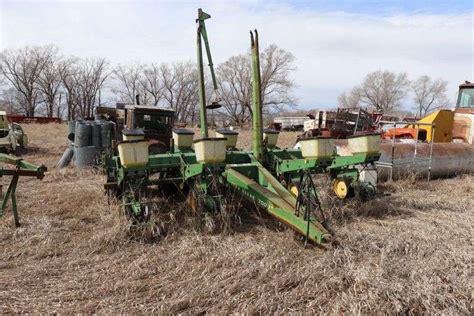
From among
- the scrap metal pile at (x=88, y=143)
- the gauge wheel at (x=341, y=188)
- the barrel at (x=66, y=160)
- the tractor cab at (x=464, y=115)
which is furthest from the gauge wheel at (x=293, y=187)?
the barrel at (x=66, y=160)

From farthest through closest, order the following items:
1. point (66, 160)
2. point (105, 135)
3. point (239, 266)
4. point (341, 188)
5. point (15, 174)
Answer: point (66, 160)
point (105, 135)
point (341, 188)
point (15, 174)
point (239, 266)

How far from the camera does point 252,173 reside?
5594 mm

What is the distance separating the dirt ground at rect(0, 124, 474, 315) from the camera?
319 cm

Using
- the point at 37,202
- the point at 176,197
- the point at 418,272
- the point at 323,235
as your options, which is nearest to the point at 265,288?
the point at 323,235

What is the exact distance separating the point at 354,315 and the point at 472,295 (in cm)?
103

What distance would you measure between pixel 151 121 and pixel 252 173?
614cm

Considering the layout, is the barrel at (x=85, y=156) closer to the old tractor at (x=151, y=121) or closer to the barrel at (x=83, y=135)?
the barrel at (x=83, y=135)

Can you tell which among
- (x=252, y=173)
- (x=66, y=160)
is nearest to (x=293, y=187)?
(x=252, y=173)

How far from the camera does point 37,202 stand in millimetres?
6469

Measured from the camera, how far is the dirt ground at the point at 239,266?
3186mm

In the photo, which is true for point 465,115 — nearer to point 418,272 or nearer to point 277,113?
point 418,272

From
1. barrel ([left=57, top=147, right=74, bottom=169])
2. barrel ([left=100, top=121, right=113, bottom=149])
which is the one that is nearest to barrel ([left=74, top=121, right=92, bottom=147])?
barrel ([left=100, top=121, right=113, bottom=149])

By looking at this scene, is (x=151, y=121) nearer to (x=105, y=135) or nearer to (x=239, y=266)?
(x=105, y=135)

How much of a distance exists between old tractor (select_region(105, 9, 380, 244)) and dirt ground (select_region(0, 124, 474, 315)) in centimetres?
27
